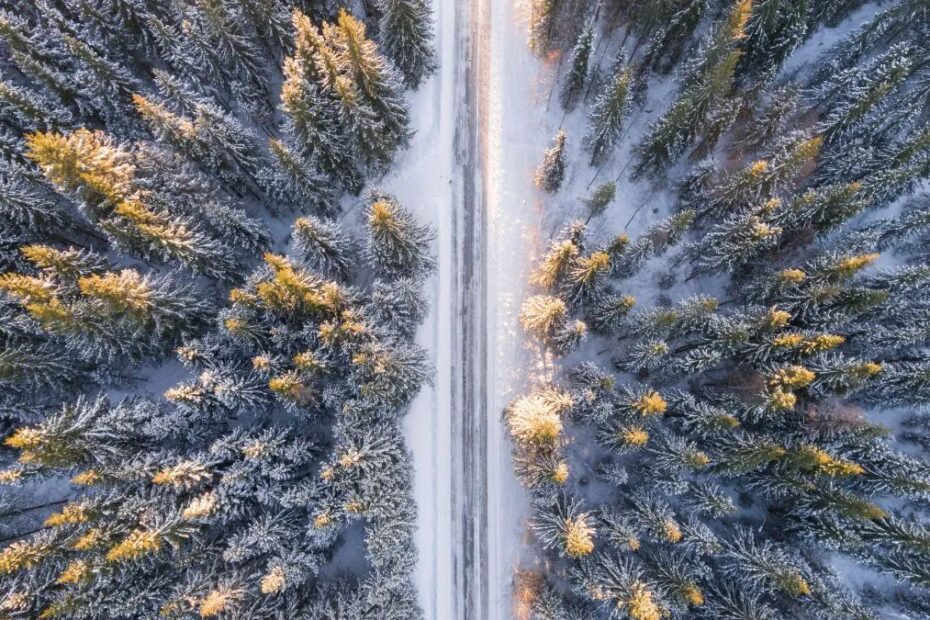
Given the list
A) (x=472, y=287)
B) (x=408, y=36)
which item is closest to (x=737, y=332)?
(x=472, y=287)

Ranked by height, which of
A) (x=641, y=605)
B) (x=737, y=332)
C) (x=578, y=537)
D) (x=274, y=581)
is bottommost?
(x=641, y=605)

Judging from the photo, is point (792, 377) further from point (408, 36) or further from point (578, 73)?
point (408, 36)

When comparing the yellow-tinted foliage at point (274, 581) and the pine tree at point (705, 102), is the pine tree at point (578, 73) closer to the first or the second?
the pine tree at point (705, 102)

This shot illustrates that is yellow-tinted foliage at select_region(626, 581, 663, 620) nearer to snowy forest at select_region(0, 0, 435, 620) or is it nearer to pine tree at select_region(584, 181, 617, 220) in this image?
snowy forest at select_region(0, 0, 435, 620)

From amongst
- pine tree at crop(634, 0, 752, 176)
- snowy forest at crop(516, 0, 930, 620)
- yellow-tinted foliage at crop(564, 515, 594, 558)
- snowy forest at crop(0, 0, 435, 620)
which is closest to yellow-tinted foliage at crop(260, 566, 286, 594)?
snowy forest at crop(0, 0, 435, 620)

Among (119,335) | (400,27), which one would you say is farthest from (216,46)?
(119,335)

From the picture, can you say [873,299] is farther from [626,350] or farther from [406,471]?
[406,471]
